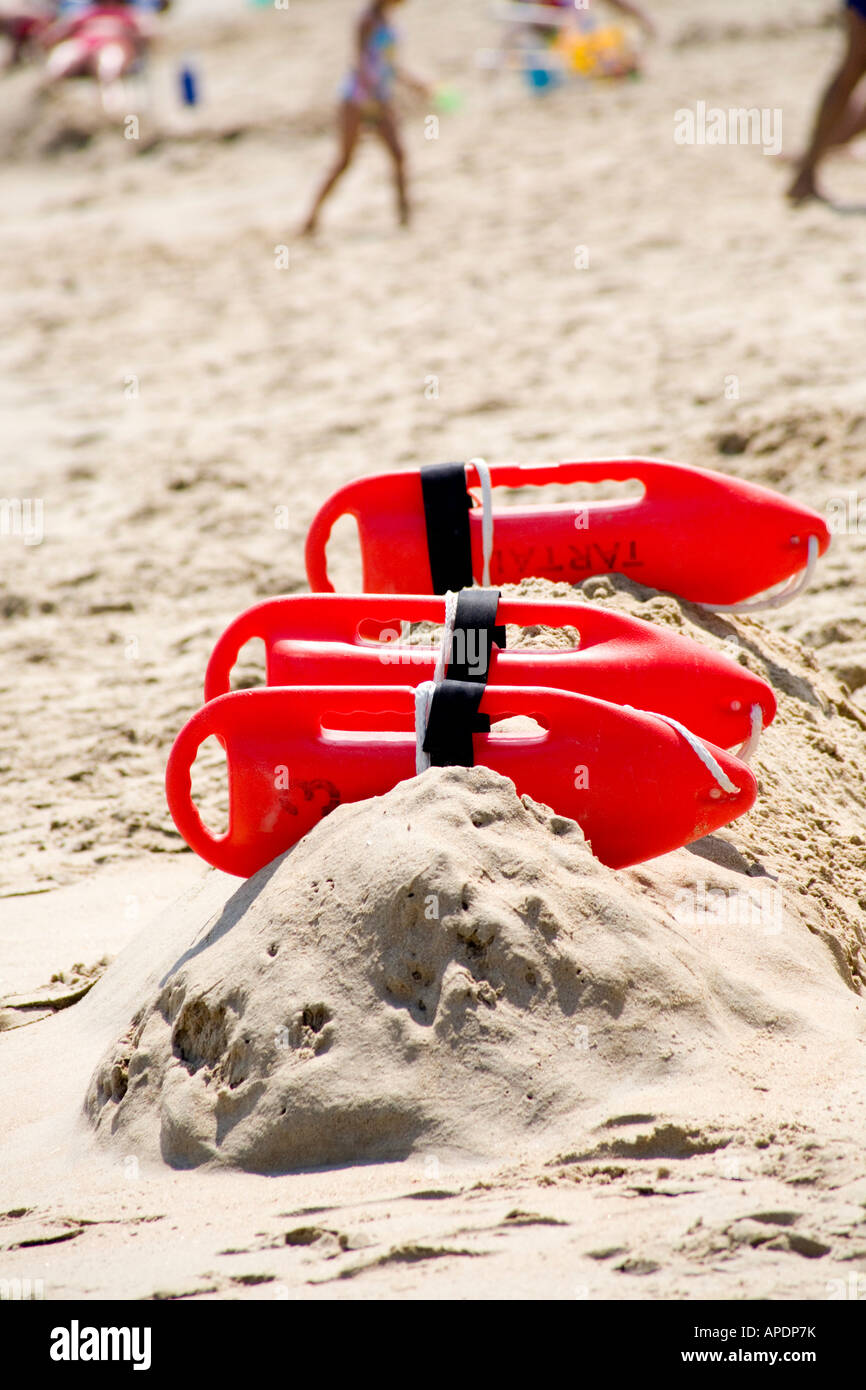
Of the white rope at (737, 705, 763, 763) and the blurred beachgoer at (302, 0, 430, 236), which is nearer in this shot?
the white rope at (737, 705, 763, 763)

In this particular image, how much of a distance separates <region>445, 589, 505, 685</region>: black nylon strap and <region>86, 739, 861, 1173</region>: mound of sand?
25 centimetres

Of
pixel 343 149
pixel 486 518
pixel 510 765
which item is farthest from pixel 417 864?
pixel 343 149

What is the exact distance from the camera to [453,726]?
7.57 feet

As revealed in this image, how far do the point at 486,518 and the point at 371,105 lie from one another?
275 inches

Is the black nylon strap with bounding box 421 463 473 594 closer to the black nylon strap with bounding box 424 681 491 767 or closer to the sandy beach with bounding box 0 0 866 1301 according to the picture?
the sandy beach with bounding box 0 0 866 1301

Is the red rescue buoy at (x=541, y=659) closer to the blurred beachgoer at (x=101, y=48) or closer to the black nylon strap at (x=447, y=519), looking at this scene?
the black nylon strap at (x=447, y=519)

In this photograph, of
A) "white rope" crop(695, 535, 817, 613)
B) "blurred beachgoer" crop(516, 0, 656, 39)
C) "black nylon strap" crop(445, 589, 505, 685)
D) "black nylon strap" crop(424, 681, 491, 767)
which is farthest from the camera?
"blurred beachgoer" crop(516, 0, 656, 39)

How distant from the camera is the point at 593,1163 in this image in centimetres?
184

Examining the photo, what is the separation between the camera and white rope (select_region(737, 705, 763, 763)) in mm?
2596

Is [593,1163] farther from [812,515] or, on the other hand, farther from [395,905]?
[812,515]

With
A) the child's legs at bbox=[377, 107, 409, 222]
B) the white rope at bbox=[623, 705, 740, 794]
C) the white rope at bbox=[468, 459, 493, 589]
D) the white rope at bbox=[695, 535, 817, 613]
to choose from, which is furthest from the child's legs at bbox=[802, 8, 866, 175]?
the white rope at bbox=[623, 705, 740, 794]

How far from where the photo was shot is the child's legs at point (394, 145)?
909cm

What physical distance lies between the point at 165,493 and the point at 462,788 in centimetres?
371

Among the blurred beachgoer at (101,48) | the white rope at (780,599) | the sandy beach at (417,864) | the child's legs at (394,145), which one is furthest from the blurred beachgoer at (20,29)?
the white rope at (780,599)
